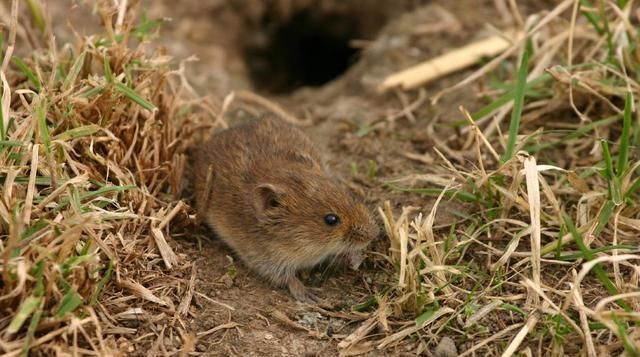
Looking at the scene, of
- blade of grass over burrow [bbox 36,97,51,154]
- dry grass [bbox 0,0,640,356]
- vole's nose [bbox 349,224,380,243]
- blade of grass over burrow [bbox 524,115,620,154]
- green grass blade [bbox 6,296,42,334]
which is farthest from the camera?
blade of grass over burrow [bbox 524,115,620,154]

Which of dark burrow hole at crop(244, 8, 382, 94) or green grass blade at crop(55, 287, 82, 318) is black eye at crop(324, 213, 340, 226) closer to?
green grass blade at crop(55, 287, 82, 318)

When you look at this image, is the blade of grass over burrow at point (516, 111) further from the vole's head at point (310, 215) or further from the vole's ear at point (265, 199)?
the vole's ear at point (265, 199)

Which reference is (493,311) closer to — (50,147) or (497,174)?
(497,174)

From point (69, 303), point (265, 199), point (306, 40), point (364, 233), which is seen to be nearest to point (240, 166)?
point (265, 199)

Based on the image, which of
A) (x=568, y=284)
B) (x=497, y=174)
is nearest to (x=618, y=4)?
(x=497, y=174)

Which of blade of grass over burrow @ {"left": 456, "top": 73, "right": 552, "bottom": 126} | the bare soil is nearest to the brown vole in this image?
the bare soil

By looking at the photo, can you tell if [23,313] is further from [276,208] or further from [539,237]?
[539,237]

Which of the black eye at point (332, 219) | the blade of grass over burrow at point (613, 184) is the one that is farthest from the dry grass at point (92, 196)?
the blade of grass over burrow at point (613, 184)
